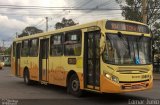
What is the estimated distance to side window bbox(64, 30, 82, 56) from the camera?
15789mm

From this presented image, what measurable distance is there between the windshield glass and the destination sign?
297 millimetres

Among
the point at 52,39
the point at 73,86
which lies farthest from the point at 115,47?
the point at 52,39

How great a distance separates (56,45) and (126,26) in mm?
4418

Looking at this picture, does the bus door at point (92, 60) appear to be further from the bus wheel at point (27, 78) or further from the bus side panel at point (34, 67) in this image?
the bus wheel at point (27, 78)

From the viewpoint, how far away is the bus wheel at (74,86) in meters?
15.8

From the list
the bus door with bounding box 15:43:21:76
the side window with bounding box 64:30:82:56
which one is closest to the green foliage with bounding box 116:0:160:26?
the bus door with bounding box 15:43:21:76

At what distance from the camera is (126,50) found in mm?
14102

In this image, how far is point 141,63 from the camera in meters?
14.4

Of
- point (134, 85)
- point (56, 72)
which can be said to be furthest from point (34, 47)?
point (134, 85)

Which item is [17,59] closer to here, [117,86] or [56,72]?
[56,72]

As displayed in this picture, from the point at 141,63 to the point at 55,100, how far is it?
355 cm

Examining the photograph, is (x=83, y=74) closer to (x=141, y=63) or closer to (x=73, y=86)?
(x=73, y=86)

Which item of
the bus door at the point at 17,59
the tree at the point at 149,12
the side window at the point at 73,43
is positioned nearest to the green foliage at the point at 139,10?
the tree at the point at 149,12

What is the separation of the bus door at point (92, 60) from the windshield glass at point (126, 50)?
616 mm
